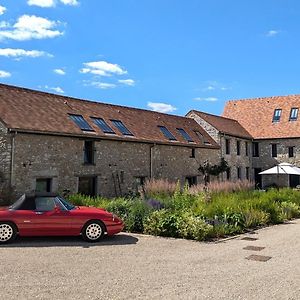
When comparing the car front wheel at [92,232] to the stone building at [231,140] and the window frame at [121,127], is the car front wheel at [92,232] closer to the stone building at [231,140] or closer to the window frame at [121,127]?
the window frame at [121,127]

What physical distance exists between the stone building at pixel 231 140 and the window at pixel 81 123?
12.8m

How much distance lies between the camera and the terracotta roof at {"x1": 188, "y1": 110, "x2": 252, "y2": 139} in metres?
30.5

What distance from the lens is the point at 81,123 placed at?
64.8 feet

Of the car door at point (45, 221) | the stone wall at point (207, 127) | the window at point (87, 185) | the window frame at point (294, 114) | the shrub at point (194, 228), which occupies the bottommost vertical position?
the shrub at point (194, 228)

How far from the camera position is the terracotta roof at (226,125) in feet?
99.9

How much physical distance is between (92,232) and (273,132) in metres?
27.3

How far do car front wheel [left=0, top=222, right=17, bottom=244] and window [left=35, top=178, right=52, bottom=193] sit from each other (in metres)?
7.75

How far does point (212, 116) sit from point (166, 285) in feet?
91.0

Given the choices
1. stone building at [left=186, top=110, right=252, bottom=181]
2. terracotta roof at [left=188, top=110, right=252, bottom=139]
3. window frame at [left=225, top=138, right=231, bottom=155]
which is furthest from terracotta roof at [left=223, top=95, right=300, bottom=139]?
window frame at [left=225, top=138, right=231, bottom=155]

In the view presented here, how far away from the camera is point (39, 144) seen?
1686cm

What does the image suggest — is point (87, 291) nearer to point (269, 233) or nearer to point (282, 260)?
point (282, 260)

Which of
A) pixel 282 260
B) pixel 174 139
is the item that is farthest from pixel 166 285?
pixel 174 139

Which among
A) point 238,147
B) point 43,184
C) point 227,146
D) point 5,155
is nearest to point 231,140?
point 227,146

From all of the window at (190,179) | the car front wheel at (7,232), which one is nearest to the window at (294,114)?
the window at (190,179)
